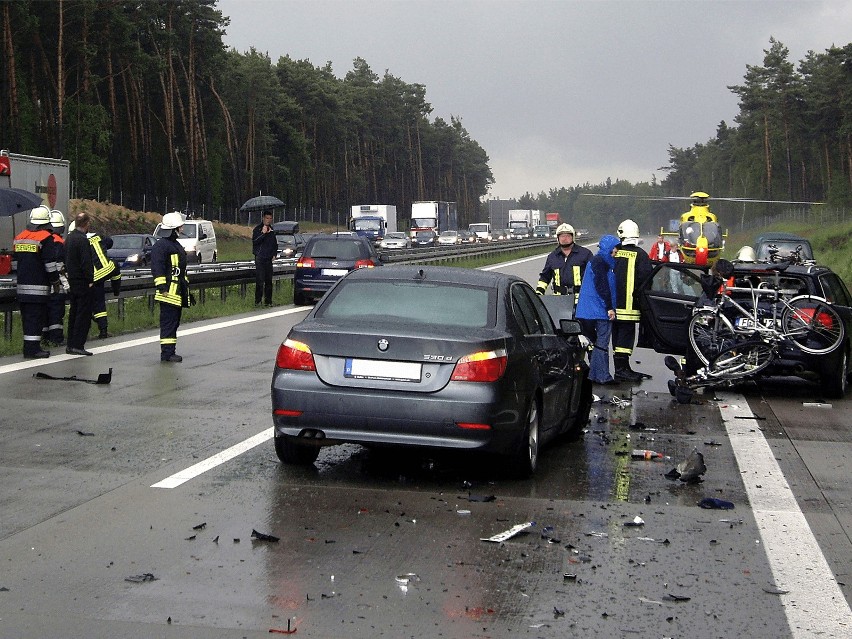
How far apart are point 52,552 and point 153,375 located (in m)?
8.09

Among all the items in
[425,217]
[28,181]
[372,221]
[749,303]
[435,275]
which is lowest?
[749,303]

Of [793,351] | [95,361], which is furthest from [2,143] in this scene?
[793,351]

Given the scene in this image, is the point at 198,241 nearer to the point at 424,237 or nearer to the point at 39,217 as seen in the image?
the point at 39,217

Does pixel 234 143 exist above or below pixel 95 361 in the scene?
above

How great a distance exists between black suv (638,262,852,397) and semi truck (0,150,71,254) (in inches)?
544

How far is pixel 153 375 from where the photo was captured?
1441 centimetres

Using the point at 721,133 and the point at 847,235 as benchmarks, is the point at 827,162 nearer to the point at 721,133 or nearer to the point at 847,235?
the point at 847,235

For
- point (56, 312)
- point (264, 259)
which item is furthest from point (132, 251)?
point (56, 312)

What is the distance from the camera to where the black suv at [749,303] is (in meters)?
14.0

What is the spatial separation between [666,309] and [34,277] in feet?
24.9

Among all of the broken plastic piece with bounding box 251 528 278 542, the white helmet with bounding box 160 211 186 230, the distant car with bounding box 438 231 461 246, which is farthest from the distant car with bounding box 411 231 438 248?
the broken plastic piece with bounding box 251 528 278 542

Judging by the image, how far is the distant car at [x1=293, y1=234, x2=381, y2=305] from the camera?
1122 inches

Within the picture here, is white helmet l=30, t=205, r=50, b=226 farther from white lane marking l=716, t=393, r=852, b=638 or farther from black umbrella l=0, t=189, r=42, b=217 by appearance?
white lane marking l=716, t=393, r=852, b=638

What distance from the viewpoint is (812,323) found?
13.9 metres
